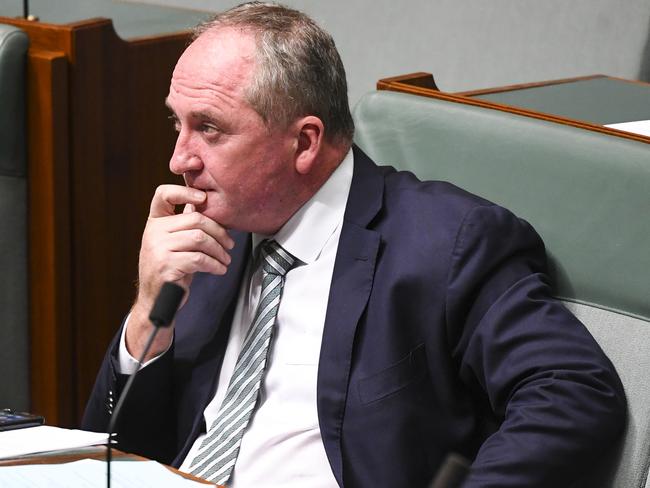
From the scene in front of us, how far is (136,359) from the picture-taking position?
1621mm

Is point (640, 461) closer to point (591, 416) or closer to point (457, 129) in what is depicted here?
point (591, 416)

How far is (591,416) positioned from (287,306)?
0.46 meters

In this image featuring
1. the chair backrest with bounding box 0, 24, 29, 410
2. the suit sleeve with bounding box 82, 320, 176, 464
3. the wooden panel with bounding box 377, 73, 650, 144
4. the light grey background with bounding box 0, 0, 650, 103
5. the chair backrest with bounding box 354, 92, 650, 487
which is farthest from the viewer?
the light grey background with bounding box 0, 0, 650, 103

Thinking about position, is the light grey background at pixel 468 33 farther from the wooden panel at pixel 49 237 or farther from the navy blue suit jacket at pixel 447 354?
the navy blue suit jacket at pixel 447 354

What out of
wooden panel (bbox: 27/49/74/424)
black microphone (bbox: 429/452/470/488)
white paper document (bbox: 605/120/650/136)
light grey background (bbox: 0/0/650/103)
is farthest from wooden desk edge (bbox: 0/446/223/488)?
light grey background (bbox: 0/0/650/103)

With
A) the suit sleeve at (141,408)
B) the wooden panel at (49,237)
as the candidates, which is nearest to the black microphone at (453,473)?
the suit sleeve at (141,408)

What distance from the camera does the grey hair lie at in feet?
4.91

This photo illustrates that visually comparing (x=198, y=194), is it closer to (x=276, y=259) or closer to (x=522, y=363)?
(x=276, y=259)

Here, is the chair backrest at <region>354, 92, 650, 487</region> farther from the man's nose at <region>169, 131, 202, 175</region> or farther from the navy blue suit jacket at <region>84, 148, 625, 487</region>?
the man's nose at <region>169, 131, 202, 175</region>

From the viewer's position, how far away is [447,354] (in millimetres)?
1445

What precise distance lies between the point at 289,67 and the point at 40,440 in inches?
23.1

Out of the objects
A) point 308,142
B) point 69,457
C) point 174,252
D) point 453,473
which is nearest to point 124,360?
point 174,252

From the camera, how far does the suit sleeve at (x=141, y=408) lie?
5.28ft

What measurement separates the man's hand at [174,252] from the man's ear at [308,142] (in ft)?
0.47
